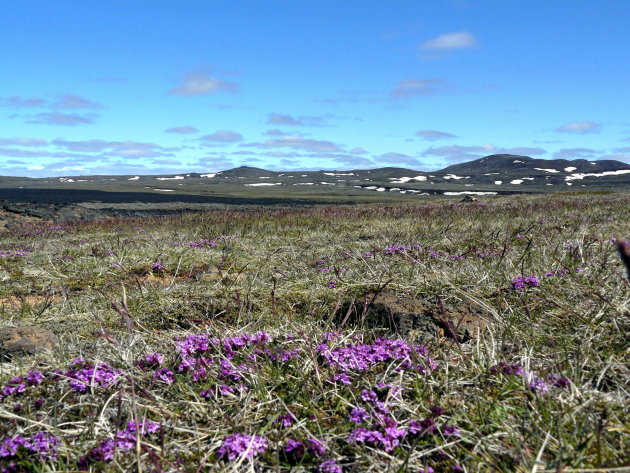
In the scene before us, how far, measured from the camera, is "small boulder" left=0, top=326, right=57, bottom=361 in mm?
4203

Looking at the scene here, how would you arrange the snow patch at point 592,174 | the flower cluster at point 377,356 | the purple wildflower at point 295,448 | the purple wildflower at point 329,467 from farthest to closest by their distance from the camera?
the snow patch at point 592,174 < the flower cluster at point 377,356 < the purple wildflower at point 295,448 < the purple wildflower at point 329,467

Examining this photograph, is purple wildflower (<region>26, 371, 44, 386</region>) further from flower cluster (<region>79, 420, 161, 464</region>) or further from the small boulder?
flower cluster (<region>79, 420, 161, 464</region>)

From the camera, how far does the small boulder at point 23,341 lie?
4.20 metres

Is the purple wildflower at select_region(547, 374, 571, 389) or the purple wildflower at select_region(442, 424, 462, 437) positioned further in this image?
the purple wildflower at select_region(547, 374, 571, 389)

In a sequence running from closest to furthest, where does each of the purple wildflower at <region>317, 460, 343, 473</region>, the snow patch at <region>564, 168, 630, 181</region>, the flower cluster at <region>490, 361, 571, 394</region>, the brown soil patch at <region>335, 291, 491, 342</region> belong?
the purple wildflower at <region>317, 460, 343, 473</region>, the flower cluster at <region>490, 361, 571, 394</region>, the brown soil patch at <region>335, 291, 491, 342</region>, the snow patch at <region>564, 168, 630, 181</region>

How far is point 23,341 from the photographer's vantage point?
4305 millimetres

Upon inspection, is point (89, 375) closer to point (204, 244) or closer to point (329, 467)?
point (329, 467)

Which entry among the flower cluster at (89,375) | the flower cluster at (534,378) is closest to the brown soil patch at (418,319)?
the flower cluster at (534,378)

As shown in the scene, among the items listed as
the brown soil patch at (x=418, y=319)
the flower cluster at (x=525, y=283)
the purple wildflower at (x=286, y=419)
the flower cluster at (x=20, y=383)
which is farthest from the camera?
the flower cluster at (x=525, y=283)

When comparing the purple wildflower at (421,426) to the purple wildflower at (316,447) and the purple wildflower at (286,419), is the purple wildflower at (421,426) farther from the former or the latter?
the purple wildflower at (286,419)

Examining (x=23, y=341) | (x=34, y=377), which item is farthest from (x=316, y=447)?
(x=23, y=341)

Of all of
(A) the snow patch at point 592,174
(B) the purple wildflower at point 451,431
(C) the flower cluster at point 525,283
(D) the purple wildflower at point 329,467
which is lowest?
(D) the purple wildflower at point 329,467

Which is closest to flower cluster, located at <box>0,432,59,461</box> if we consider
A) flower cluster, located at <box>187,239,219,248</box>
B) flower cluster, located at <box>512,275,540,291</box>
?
flower cluster, located at <box>512,275,540,291</box>

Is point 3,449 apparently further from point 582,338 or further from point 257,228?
point 257,228
